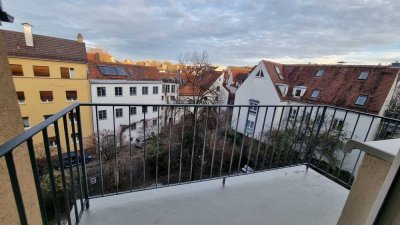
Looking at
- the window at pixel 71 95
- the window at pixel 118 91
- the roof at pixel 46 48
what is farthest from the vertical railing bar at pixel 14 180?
the window at pixel 118 91

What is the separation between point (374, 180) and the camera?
0.79 m

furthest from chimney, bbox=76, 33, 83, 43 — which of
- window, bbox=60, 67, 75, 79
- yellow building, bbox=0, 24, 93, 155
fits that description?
window, bbox=60, 67, 75, 79

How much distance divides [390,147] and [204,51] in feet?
39.1

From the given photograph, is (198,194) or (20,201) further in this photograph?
(198,194)

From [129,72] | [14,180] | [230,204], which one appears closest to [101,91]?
[129,72]

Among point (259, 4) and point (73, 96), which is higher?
point (259, 4)

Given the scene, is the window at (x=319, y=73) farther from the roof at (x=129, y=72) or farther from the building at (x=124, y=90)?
the roof at (x=129, y=72)

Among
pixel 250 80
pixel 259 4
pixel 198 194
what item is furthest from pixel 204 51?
pixel 198 194

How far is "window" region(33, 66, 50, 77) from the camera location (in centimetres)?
1001

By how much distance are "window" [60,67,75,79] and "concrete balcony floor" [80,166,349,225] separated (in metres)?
11.9

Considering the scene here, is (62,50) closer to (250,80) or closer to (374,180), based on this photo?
(250,80)

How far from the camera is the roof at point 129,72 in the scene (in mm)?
11712

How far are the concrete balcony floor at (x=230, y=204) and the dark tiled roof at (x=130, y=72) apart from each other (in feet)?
39.1

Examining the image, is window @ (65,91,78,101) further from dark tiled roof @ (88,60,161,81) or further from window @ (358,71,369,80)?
window @ (358,71,369,80)
